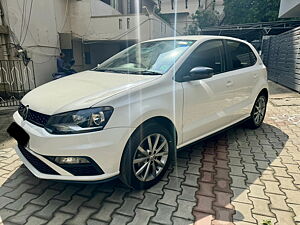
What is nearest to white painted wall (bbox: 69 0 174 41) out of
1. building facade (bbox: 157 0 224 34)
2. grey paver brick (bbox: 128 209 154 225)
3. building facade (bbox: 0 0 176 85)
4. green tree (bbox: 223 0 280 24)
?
building facade (bbox: 0 0 176 85)

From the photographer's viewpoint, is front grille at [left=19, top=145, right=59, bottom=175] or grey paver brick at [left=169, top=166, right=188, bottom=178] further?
grey paver brick at [left=169, top=166, right=188, bottom=178]

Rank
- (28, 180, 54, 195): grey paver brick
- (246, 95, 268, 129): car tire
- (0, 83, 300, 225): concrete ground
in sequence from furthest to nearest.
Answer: (246, 95, 268, 129): car tire
(28, 180, 54, 195): grey paver brick
(0, 83, 300, 225): concrete ground

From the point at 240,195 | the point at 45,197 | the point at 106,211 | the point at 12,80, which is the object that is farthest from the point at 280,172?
the point at 12,80

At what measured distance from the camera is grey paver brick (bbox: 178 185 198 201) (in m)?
2.46

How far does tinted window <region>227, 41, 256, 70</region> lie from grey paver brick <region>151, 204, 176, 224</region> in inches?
89.7

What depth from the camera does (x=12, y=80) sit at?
7.55 metres

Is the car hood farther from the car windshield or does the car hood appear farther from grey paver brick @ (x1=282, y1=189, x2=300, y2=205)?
grey paver brick @ (x1=282, y1=189, x2=300, y2=205)

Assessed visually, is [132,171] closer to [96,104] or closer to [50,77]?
[96,104]

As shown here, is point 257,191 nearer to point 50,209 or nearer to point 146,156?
point 146,156

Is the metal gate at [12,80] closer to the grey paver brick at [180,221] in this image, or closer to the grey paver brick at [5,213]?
the grey paver brick at [5,213]

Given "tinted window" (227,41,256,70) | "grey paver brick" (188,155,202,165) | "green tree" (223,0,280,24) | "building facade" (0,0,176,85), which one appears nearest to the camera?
"grey paver brick" (188,155,202,165)

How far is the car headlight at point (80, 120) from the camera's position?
6.91 feet

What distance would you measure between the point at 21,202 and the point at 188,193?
1.68 meters

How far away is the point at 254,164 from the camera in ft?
10.4
